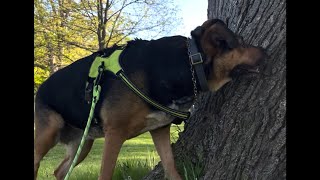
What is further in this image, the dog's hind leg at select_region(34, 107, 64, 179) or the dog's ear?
the dog's hind leg at select_region(34, 107, 64, 179)

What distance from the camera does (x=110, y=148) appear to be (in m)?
4.21

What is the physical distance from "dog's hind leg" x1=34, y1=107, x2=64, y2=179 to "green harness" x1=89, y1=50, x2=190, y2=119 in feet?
2.16

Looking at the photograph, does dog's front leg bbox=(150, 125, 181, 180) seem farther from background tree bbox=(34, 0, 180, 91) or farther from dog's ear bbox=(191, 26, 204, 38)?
background tree bbox=(34, 0, 180, 91)

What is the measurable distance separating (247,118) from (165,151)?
4.00ft

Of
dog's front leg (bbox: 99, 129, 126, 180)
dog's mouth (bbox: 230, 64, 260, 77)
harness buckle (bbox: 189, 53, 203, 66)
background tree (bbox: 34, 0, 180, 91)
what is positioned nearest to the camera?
dog's mouth (bbox: 230, 64, 260, 77)

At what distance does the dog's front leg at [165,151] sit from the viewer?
4566 millimetres

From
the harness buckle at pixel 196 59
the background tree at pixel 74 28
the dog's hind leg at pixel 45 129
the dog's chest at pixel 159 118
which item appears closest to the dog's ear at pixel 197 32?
the harness buckle at pixel 196 59

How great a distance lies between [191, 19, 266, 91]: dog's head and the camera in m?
4.12

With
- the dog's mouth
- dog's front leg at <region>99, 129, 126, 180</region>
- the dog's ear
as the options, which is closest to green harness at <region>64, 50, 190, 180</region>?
dog's front leg at <region>99, 129, 126, 180</region>

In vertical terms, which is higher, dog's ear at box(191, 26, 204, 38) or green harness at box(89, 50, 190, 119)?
dog's ear at box(191, 26, 204, 38)

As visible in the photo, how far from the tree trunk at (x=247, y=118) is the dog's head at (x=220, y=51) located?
0.38ft

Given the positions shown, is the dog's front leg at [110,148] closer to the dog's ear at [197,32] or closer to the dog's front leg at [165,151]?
the dog's front leg at [165,151]

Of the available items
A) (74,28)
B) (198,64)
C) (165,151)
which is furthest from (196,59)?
(74,28)
